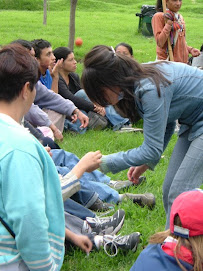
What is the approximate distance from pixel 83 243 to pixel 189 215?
1.34 m

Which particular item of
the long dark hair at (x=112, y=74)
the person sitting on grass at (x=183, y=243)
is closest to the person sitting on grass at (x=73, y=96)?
the long dark hair at (x=112, y=74)

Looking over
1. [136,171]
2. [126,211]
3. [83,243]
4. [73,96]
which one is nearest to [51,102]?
[73,96]

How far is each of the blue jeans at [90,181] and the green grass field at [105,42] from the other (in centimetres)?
16

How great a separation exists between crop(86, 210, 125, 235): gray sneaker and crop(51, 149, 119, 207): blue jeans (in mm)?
401

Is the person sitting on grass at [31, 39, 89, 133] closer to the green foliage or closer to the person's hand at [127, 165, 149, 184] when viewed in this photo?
the green foliage

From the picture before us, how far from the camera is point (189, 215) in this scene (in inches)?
80.6

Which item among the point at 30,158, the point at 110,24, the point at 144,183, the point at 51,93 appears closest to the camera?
the point at 30,158

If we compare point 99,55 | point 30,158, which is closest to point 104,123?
point 99,55

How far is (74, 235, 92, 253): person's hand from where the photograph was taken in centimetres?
322

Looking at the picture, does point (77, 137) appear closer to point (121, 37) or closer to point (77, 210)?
point (77, 210)

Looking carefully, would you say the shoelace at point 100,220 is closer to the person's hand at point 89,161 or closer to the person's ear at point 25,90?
the person's hand at point 89,161

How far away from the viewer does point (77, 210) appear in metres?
3.63

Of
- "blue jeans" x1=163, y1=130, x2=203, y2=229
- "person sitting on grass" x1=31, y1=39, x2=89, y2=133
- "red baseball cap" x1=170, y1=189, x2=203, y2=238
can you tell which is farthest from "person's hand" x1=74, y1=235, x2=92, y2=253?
"person sitting on grass" x1=31, y1=39, x2=89, y2=133

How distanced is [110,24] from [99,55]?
15640 mm
